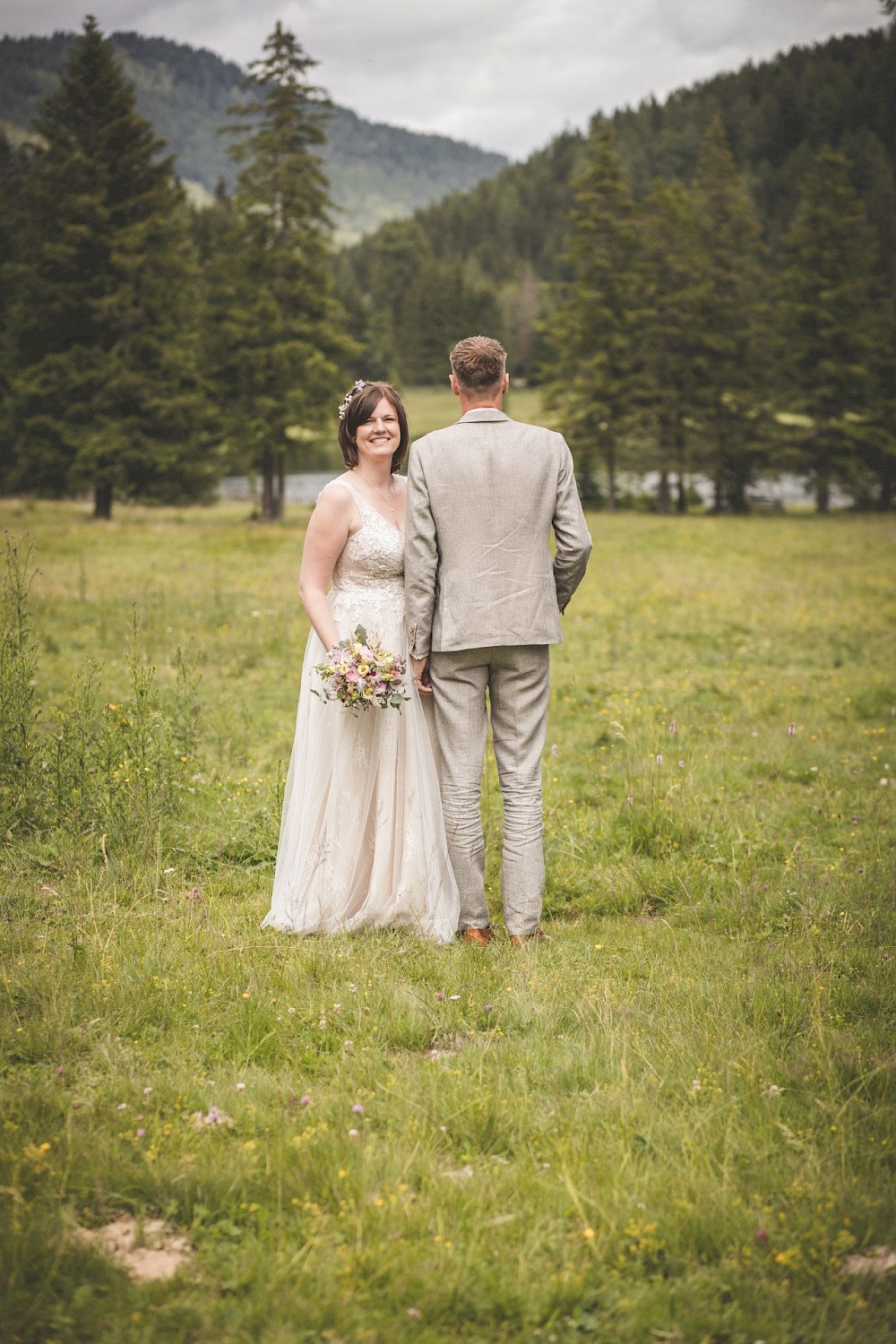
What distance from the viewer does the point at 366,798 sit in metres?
5.10

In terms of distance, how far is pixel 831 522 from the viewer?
3594 centimetres

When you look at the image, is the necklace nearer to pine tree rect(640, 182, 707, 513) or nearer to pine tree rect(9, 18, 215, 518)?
pine tree rect(9, 18, 215, 518)

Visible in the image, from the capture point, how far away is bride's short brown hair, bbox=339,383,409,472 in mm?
5047

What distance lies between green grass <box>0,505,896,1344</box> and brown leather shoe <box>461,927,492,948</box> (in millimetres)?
147

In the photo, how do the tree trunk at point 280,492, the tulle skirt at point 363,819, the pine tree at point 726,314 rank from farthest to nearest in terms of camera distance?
1. the pine tree at point 726,314
2. the tree trunk at point 280,492
3. the tulle skirt at point 363,819

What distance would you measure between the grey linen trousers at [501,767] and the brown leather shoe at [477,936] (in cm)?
3

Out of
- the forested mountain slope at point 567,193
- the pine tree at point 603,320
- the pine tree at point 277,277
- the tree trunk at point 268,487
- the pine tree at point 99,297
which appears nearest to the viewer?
the pine tree at point 99,297

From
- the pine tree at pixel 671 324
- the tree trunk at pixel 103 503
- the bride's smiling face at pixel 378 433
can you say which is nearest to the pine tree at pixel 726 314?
the pine tree at pixel 671 324

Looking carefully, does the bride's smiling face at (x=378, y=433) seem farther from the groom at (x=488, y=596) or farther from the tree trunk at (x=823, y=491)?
the tree trunk at (x=823, y=491)

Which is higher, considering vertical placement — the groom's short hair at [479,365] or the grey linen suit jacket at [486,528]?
the groom's short hair at [479,365]

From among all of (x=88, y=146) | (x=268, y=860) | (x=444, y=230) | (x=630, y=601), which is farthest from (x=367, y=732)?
(x=444, y=230)

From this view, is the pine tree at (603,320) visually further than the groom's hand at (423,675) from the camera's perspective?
Yes

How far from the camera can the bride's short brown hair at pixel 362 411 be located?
199 inches

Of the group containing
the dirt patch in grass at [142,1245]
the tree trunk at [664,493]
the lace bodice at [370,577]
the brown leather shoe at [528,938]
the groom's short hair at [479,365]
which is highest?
the tree trunk at [664,493]
